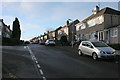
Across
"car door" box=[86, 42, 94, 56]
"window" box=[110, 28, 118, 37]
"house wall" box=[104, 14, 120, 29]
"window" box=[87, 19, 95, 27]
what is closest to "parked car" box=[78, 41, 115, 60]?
"car door" box=[86, 42, 94, 56]

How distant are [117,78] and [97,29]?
24.9 meters

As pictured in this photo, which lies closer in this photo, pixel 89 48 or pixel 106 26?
pixel 89 48

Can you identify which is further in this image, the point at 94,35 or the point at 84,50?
the point at 94,35

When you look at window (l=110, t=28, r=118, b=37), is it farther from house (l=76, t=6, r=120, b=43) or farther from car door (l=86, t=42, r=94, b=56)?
car door (l=86, t=42, r=94, b=56)

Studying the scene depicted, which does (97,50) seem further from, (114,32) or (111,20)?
(111,20)

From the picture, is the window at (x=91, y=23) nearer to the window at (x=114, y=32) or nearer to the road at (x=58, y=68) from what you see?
the window at (x=114, y=32)

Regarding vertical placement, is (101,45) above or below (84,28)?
below

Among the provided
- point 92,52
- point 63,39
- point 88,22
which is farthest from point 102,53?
point 63,39

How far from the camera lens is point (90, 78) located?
22.1 feet

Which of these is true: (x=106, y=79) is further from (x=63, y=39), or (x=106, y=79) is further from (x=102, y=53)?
(x=63, y=39)

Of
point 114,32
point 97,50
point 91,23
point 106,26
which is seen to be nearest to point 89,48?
point 97,50

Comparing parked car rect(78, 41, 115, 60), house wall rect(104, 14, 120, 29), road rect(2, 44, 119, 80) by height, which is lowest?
road rect(2, 44, 119, 80)

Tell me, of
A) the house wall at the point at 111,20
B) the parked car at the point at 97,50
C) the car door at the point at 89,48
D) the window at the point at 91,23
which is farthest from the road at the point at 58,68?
the window at the point at 91,23

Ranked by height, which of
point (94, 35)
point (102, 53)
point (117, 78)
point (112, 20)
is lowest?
point (117, 78)
